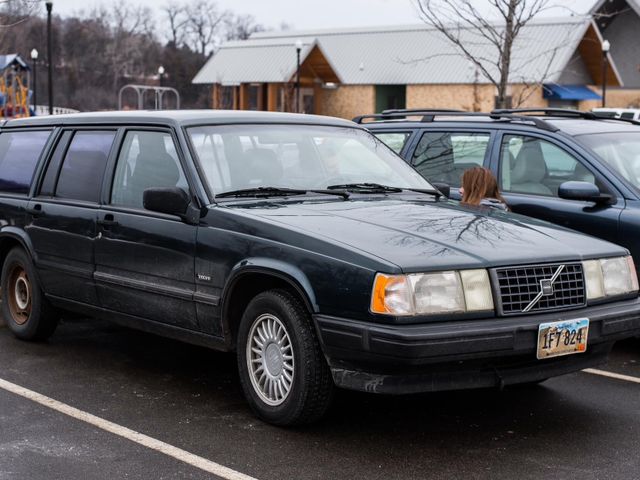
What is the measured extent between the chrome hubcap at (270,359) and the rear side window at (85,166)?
188 cm

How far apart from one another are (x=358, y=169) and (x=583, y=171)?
79.6 inches

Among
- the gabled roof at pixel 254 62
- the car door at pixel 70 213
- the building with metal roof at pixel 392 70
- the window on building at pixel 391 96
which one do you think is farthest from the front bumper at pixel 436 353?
the window on building at pixel 391 96

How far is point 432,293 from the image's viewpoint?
460 centimetres

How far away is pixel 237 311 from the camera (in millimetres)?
5484

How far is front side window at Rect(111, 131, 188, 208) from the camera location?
5973 millimetres

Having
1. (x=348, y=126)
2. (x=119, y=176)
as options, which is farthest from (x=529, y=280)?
(x=119, y=176)

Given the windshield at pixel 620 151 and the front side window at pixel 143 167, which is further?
the windshield at pixel 620 151

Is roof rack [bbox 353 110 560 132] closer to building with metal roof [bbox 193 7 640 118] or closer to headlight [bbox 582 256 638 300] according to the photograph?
headlight [bbox 582 256 638 300]

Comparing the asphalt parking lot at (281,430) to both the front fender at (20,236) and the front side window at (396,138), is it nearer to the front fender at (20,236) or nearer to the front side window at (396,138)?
the front fender at (20,236)

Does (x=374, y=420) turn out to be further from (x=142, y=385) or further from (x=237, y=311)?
(x=142, y=385)

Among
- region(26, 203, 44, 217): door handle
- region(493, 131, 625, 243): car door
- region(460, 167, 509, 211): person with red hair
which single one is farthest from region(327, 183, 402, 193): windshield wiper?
region(26, 203, 44, 217): door handle

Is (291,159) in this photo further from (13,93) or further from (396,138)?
(13,93)

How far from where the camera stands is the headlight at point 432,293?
4543 mm

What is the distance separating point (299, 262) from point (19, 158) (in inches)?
138
